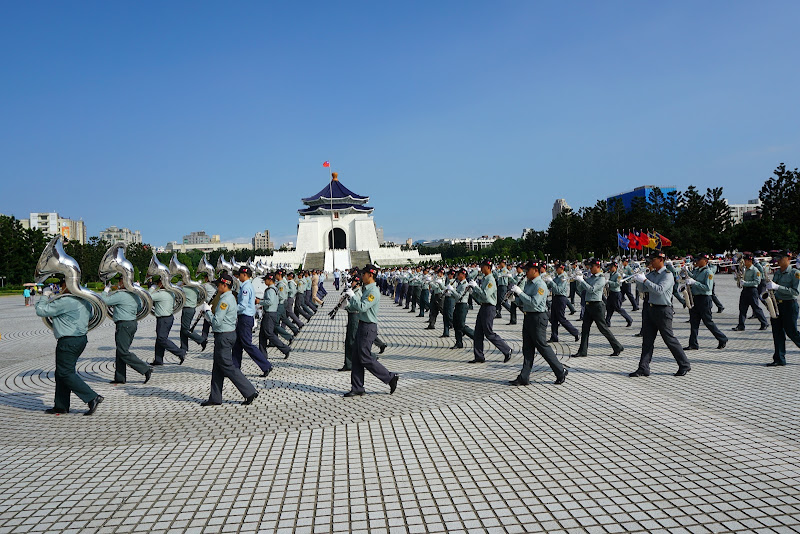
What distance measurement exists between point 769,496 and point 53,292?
7.79 meters

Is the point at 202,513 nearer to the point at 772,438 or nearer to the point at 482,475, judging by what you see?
the point at 482,475

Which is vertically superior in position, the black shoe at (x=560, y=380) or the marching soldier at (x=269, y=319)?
the marching soldier at (x=269, y=319)

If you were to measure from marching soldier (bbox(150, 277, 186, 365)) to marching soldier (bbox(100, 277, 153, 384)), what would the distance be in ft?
3.72

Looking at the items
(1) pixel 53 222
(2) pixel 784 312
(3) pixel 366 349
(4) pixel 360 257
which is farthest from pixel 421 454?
(1) pixel 53 222

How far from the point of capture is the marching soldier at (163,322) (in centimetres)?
947

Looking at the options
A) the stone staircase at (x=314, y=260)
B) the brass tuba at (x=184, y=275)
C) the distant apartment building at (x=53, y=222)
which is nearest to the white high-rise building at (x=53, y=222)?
the distant apartment building at (x=53, y=222)

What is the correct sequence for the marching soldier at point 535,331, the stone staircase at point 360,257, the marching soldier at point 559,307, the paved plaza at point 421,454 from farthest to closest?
the stone staircase at point 360,257
the marching soldier at point 559,307
the marching soldier at point 535,331
the paved plaza at point 421,454

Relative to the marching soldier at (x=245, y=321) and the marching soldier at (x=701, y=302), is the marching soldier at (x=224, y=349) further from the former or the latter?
the marching soldier at (x=701, y=302)

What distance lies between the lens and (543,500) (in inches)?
154

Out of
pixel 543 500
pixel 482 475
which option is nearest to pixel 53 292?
pixel 482 475

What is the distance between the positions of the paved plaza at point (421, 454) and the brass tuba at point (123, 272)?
1.24 meters

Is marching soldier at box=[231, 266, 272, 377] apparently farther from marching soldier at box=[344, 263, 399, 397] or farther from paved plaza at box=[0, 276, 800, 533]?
marching soldier at box=[344, 263, 399, 397]

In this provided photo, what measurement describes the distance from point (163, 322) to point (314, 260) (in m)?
76.9

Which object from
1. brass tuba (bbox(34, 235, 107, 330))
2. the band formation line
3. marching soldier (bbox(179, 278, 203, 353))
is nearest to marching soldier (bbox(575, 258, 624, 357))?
the band formation line
